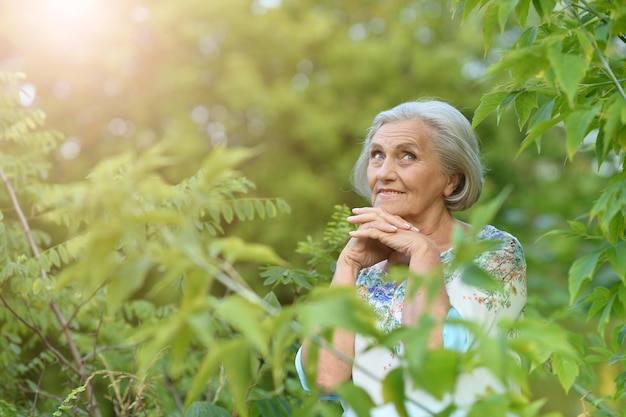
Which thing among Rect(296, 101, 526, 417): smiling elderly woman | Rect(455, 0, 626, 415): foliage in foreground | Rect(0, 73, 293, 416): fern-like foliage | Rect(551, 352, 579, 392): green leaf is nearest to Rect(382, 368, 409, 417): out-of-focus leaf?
Rect(0, 73, 293, 416): fern-like foliage

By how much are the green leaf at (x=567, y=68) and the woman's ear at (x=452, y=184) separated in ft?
4.04

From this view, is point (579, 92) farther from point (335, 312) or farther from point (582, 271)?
point (335, 312)

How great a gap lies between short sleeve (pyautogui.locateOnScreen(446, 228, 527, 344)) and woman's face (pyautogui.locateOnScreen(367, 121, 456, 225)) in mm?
273

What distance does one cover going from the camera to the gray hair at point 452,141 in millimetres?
3111

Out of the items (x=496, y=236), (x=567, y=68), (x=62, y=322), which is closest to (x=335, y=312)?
(x=567, y=68)

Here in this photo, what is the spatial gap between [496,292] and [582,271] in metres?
0.31

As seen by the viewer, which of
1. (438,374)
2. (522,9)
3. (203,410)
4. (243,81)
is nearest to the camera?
(438,374)

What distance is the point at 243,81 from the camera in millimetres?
15453

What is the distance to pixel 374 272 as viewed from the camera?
3.08 meters

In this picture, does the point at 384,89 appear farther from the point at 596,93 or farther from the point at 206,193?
the point at 206,193

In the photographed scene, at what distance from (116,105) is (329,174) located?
151 inches

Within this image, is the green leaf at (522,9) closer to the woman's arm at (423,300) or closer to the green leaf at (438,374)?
the woman's arm at (423,300)

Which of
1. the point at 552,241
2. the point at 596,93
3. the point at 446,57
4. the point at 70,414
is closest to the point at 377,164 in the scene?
the point at 596,93

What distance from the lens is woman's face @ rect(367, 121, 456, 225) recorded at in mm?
3047
